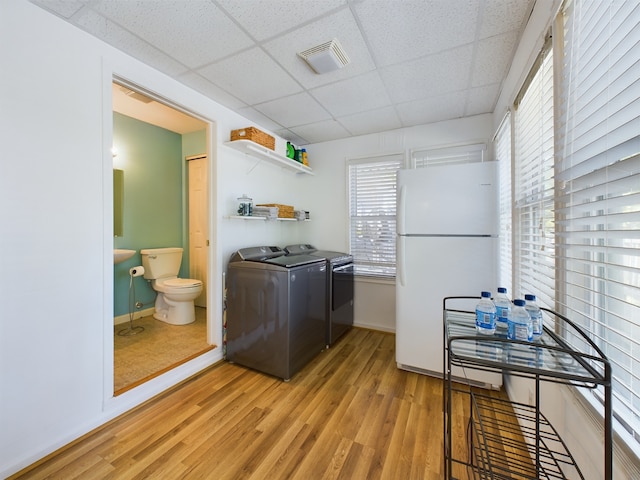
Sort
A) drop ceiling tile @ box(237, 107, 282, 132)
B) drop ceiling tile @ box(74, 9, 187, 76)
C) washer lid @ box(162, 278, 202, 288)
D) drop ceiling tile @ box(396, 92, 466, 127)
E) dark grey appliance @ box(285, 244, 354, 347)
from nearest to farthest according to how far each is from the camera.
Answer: drop ceiling tile @ box(74, 9, 187, 76) → drop ceiling tile @ box(396, 92, 466, 127) → drop ceiling tile @ box(237, 107, 282, 132) → dark grey appliance @ box(285, 244, 354, 347) → washer lid @ box(162, 278, 202, 288)

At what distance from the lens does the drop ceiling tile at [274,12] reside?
4.48 ft

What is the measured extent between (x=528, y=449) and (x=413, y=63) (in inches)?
99.3

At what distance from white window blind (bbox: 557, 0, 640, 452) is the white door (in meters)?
3.75

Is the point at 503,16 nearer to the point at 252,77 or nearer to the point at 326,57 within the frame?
the point at 326,57

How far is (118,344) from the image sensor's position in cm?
262

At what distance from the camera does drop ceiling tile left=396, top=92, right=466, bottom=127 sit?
7.85 feet

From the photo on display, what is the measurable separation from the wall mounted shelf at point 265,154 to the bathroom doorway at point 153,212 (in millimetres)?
350

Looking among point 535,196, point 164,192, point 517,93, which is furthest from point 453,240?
point 164,192

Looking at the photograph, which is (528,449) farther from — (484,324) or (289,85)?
(289,85)

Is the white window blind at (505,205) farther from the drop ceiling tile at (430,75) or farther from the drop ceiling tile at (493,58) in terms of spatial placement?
the drop ceiling tile at (430,75)

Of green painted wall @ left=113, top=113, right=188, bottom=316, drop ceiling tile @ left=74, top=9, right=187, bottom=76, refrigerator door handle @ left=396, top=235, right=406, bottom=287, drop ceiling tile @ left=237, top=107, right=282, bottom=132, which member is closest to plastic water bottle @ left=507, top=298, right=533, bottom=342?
refrigerator door handle @ left=396, top=235, right=406, bottom=287

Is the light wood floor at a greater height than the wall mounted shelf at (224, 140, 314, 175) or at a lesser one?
lesser


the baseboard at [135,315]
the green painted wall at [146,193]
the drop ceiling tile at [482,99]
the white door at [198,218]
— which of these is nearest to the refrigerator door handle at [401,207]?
the drop ceiling tile at [482,99]

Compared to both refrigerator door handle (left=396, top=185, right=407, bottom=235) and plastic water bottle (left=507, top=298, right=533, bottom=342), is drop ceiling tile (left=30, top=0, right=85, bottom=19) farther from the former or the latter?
plastic water bottle (left=507, top=298, right=533, bottom=342)
